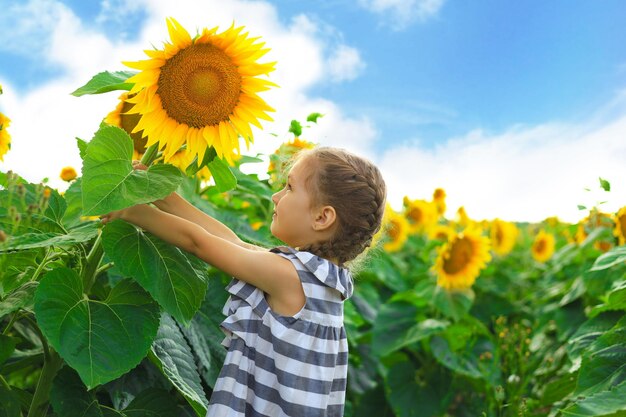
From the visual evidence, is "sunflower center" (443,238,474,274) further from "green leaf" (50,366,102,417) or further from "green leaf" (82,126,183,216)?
"green leaf" (82,126,183,216)

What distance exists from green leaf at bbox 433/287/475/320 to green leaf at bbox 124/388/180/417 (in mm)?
2451

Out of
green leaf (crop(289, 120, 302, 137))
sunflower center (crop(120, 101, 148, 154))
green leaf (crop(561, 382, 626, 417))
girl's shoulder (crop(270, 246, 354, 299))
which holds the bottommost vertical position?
green leaf (crop(561, 382, 626, 417))

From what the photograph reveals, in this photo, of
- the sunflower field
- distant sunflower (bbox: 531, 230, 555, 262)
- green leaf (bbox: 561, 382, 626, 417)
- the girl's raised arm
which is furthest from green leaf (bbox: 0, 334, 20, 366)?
distant sunflower (bbox: 531, 230, 555, 262)

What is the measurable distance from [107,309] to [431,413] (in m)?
2.68

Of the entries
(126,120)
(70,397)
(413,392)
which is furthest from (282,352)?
(413,392)

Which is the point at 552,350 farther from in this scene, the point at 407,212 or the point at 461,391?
the point at 407,212

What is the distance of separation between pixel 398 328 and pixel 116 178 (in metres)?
2.83

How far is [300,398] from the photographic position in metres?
1.72

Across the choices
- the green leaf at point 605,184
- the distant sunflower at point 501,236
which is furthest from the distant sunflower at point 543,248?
the green leaf at point 605,184

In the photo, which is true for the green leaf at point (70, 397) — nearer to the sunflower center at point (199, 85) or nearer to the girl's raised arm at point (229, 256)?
the girl's raised arm at point (229, 256)

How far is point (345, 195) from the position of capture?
1870 mm

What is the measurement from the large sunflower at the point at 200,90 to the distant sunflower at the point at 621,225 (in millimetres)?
2425

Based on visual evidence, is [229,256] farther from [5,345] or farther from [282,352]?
[5,345]

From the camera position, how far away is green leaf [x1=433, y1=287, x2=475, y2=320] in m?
4.16
